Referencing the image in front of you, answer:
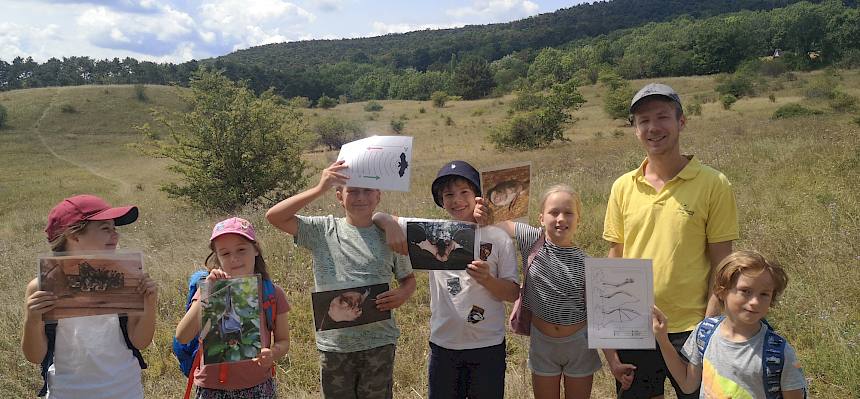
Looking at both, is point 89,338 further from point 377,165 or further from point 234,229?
point 377,165

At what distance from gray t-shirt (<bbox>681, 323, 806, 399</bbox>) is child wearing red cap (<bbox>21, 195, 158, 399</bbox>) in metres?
2.65

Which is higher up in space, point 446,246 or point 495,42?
point 495,42

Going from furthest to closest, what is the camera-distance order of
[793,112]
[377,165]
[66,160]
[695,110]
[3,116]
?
[3,116] → [66,160] → [695,110] → [793,112] → [377,165]

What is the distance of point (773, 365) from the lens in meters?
2.18

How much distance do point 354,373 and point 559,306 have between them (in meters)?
1.26

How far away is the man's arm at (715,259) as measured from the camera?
2.52 meters

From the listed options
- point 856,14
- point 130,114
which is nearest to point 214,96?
point 130,114

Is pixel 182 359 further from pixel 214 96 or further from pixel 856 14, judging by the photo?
pixel 856 14

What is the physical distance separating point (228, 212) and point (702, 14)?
162 meters

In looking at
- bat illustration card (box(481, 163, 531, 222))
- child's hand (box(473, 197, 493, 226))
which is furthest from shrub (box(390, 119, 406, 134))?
child's hand (box(473, 197, 493, 226))

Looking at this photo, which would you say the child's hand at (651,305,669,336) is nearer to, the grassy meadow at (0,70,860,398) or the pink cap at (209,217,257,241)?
the grassy meadow at (0,70,860,398)

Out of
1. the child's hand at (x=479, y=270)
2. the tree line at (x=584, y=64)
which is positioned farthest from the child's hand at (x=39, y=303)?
Result: the tree line at (x=584, y=64)

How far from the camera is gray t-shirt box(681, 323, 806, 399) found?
7.14ft

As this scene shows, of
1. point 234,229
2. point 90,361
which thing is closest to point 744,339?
point 234,229
